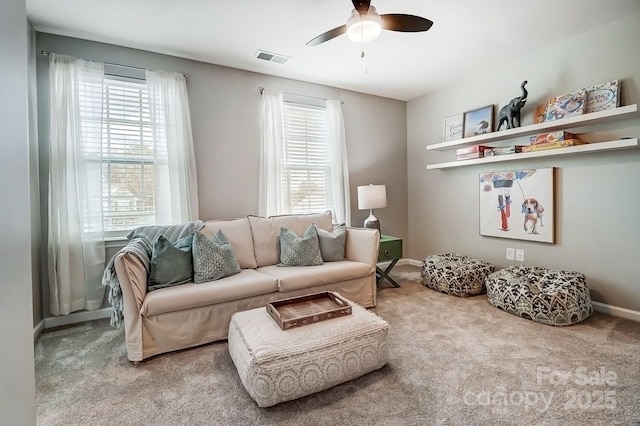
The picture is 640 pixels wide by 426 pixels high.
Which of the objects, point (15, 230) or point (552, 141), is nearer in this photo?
point (15, 230)

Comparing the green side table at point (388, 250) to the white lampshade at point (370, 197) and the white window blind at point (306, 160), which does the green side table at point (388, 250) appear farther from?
the white window blind at point (306, 160)

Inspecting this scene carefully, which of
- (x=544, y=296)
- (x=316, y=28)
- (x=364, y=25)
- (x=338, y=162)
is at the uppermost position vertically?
(x=316, y=28)

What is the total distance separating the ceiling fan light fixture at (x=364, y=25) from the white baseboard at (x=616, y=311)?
3.07m

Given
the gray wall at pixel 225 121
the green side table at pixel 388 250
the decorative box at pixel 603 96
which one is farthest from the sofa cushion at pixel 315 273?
the decorative box at pixel 603 96

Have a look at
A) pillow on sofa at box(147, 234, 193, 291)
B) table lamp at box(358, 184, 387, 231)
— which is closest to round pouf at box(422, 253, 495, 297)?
table lamp at box(358, 184, 387, 231)

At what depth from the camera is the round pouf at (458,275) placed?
3133 millimetres

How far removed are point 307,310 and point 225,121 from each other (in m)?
2.33

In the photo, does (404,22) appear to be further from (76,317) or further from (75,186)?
(76,317)

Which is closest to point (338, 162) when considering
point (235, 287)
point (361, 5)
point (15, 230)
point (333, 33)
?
point (333, 33)

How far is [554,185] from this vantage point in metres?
2.97

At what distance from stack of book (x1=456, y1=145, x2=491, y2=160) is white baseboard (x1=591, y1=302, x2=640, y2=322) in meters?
1.82

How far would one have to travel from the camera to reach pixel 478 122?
11.7 feet

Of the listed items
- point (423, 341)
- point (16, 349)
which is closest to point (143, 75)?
point (16, 349)

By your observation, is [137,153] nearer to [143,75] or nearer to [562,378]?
[143,75]
